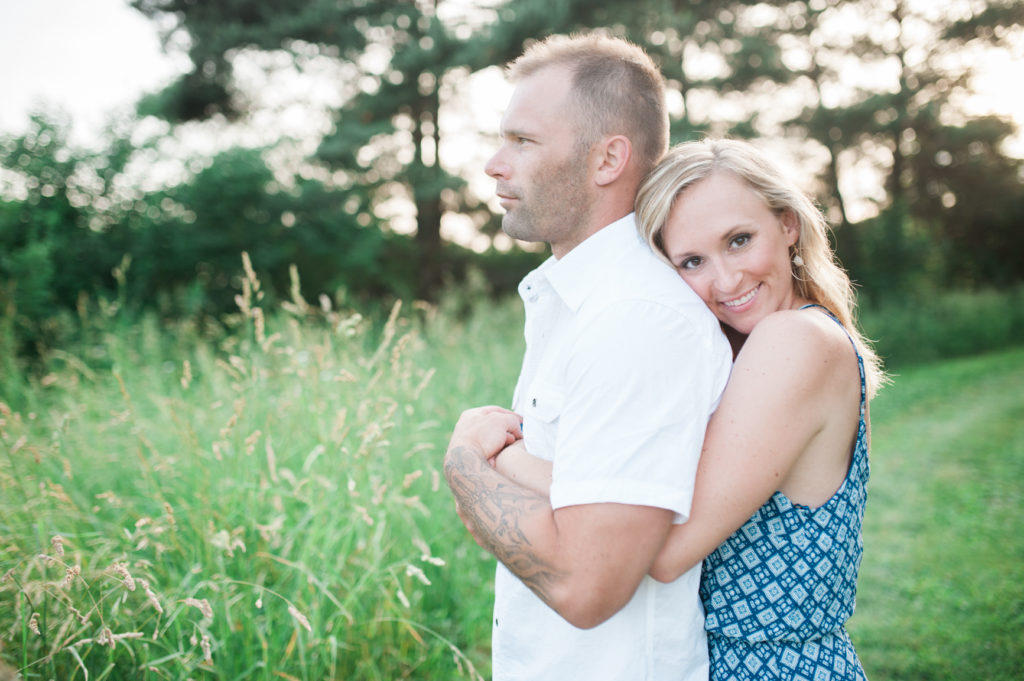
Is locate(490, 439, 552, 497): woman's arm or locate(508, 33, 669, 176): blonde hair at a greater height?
locate(508, 33, 669, 176): blonde hair

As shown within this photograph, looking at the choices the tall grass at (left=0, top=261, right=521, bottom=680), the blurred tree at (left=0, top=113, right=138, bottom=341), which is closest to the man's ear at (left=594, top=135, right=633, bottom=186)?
the tall grass at (left=0, top=261, right=521, bottom=680)

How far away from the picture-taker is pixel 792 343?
149cm

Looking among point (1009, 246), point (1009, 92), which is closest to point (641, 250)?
point (1009, 92)

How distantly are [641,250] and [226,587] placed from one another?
6.39 ft

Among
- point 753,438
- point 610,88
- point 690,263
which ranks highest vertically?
point 610,88

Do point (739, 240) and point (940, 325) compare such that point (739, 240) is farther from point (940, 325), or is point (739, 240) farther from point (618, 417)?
point (940, 325)

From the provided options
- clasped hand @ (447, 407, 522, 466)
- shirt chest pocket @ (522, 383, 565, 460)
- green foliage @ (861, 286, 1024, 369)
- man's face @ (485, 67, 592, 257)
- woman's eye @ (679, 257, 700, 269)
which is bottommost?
green foliage @ (861, 286, 1024, 369)

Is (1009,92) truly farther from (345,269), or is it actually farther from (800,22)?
(345,269)

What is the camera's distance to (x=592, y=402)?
4.39 ft

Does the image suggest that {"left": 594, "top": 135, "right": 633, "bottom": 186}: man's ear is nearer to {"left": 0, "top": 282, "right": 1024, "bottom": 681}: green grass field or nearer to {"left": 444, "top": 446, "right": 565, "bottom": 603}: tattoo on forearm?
{"left": 444, "top": 446, "right": 565, "bottom": 603}: tattoo on forearm

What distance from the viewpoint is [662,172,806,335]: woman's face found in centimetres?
171

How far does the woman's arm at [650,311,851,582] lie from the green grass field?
2.99 ft

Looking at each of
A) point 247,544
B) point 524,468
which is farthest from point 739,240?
point 247,544

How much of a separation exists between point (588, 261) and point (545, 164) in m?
0.32
